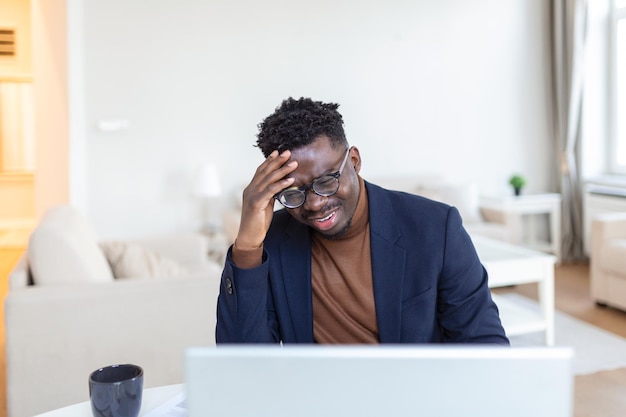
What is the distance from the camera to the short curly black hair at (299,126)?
1312 mm

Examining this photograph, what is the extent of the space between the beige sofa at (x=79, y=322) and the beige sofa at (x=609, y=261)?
269cm

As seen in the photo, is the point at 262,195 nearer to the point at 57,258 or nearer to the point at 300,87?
the point at 57,258

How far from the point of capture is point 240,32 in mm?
5016

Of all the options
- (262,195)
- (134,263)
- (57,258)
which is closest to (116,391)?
(262,195)

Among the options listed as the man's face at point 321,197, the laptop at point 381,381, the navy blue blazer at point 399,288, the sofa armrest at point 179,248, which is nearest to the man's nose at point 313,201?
the man's face at point 321,197

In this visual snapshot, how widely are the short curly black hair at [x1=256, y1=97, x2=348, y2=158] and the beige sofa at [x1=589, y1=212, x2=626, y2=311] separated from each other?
323 centimetres

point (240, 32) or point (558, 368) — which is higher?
point (240, 32)

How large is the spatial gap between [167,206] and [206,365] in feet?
14.3

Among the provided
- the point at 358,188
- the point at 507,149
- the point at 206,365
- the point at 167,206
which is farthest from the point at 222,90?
the point at 206,365

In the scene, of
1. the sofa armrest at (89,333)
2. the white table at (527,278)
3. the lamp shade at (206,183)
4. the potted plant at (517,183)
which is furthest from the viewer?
the potted plant at (517,183)

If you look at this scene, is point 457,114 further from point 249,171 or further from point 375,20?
point 249,171

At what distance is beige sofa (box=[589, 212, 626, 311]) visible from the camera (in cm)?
406

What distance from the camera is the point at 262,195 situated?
1.29 meters

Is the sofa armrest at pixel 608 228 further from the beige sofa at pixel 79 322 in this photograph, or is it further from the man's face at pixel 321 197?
the man's face at pixel 321 197
